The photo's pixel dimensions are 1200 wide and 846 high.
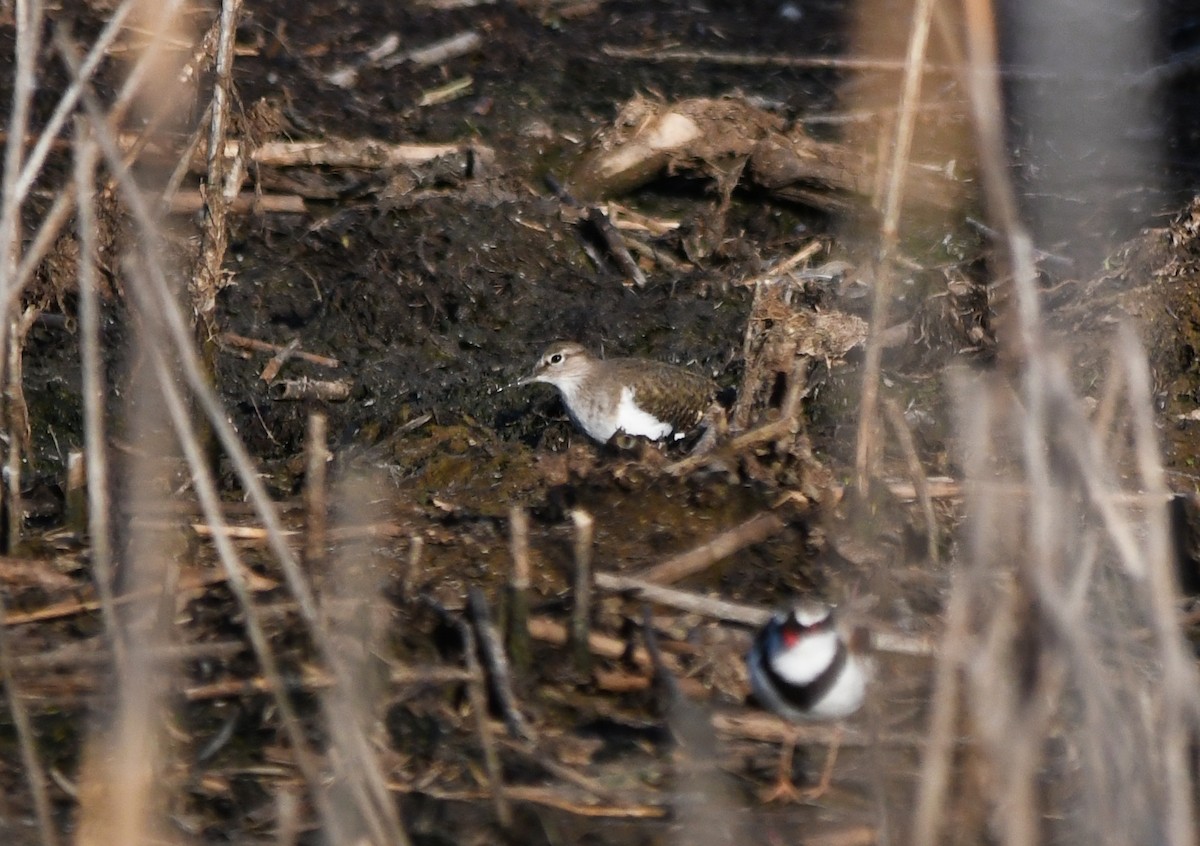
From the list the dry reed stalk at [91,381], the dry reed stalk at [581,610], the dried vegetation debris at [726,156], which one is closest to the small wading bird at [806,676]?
the dry reed stalk at [581,610]

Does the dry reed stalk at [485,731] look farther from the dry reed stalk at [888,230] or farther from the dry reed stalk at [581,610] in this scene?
the dry reed stalk at [888,230]

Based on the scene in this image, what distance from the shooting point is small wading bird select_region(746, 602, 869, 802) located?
465 centimetres

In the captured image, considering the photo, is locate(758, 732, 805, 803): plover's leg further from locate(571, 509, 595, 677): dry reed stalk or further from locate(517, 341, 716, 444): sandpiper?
locate(517, 341, 716, 444): sandpiper

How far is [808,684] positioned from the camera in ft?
15.3

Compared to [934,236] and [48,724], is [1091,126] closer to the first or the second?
[934,236]

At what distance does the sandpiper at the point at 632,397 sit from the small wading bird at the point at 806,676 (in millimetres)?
2021

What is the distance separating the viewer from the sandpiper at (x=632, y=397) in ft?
22.2

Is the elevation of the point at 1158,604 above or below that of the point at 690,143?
below

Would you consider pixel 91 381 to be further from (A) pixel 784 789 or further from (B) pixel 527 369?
(B) pixel 527 369

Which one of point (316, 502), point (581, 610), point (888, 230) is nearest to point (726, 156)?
point (888, 230)

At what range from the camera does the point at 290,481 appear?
20.5ft

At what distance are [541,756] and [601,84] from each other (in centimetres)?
577

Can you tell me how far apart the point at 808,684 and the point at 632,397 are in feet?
7.84

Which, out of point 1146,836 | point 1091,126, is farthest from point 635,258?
point 1146,836
